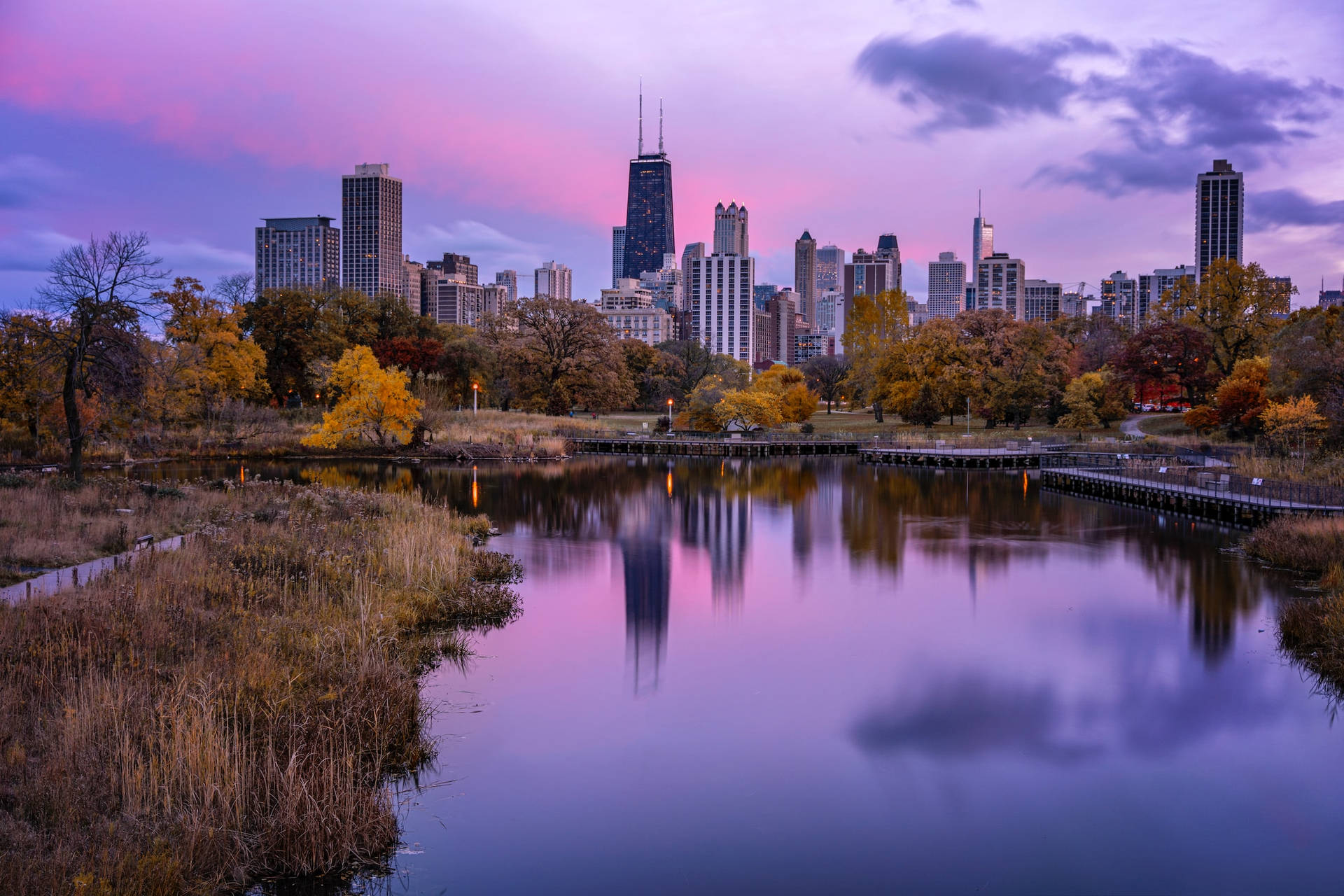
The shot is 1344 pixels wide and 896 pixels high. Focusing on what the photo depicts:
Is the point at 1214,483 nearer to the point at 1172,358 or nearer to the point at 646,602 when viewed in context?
the point at 646,602

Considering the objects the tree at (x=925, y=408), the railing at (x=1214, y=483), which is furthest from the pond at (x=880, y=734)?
the tree at (x=925, y=408)

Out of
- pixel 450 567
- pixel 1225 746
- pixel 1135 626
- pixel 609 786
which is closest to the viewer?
pixel 609 786

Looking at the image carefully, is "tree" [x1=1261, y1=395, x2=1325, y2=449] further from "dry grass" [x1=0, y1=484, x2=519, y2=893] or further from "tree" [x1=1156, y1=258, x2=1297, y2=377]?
"dry grass" [x1=0, y1=484, x2=519, y2=893]

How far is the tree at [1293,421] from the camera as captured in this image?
34.8 meters

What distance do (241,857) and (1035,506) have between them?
32982 millimetres

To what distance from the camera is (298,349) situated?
67875 mm

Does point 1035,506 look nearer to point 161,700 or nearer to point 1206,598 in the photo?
point 1206,598

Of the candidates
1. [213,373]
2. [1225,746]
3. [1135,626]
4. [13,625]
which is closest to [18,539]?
[13,625]

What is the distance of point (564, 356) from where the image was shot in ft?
245

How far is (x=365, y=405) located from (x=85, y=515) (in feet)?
103

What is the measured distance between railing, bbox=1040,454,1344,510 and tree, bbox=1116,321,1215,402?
15129mm

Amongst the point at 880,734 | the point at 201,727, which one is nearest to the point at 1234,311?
the point at 880,734

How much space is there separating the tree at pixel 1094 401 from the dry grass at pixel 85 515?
5033 cm

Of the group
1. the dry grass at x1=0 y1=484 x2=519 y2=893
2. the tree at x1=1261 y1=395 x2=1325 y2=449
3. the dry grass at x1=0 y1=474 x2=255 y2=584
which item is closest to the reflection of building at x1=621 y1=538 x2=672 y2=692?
the dry grass at x1=0 y1=484 x2=519 y2=893
